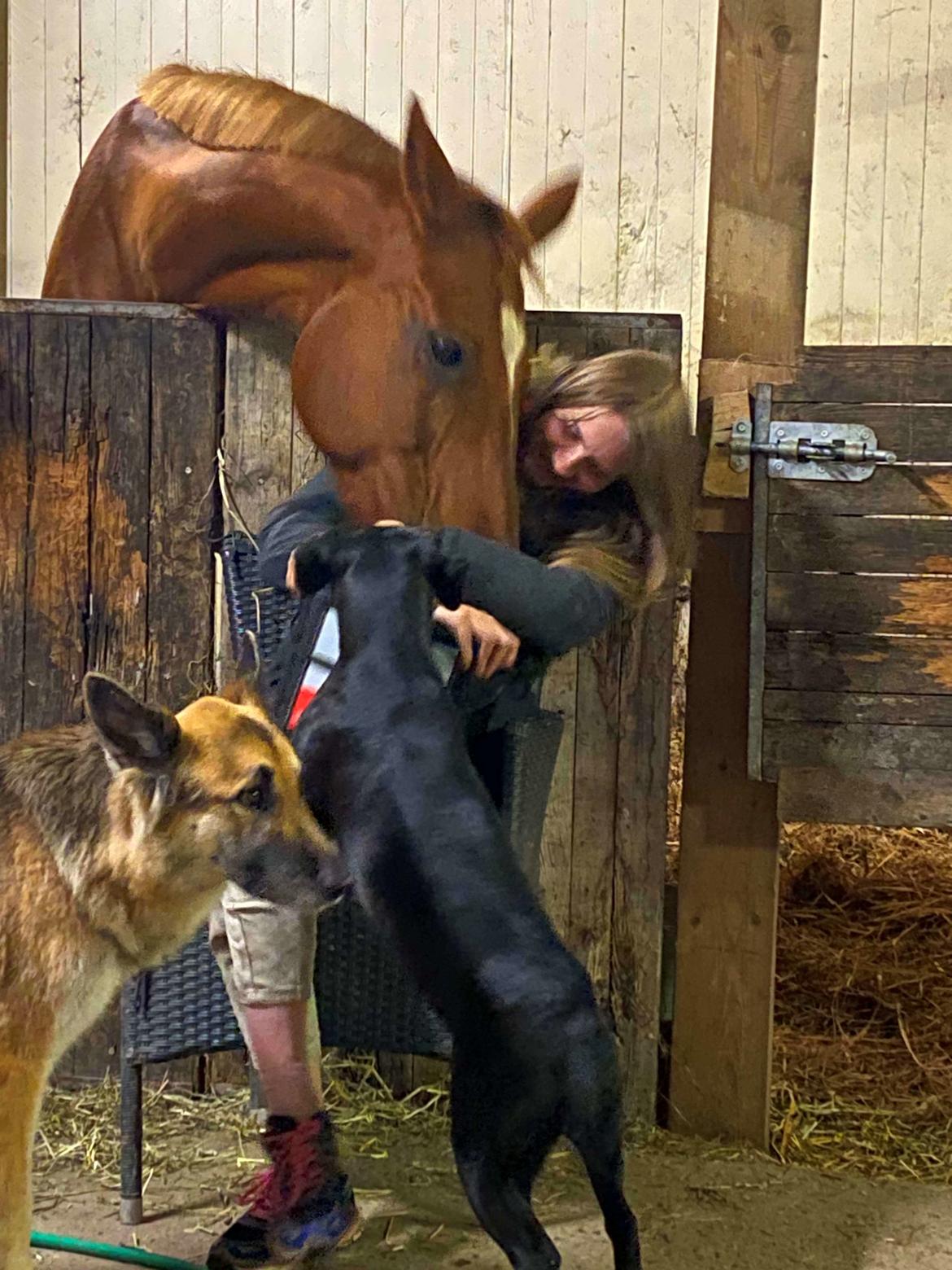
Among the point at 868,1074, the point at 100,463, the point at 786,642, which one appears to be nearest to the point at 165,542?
the point at 100,463

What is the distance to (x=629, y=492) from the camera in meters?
2.21

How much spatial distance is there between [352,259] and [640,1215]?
212 centimetres

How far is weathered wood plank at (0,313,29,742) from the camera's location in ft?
8.63

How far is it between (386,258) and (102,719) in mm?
994

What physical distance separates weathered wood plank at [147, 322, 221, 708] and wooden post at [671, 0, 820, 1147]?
1.15 meters

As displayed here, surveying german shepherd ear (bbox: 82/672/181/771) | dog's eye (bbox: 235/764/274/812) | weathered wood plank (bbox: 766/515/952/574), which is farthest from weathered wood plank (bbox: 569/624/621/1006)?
german shepherd ear (bbox: 82/672/181/771)

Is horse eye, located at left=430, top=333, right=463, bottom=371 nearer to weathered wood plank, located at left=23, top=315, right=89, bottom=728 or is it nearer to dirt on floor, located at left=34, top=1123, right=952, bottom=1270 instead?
weathered wood plank, located at left=23, top=315, right=89, bottom=728

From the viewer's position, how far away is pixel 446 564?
2.05 metres

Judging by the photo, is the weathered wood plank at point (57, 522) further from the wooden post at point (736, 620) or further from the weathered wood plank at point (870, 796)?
the weathered wood plank at point (870, 796)

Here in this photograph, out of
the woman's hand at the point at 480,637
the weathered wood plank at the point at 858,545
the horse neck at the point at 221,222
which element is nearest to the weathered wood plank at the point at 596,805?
the weathered wood plank at the point at 858,545

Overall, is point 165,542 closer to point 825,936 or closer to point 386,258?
point 386,258

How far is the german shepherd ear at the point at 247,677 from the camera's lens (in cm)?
206

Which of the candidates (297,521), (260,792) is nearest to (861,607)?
(297,521)

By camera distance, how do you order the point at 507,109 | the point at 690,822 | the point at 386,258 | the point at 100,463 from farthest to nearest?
the point at 507,109 → the point at 690,822 → the point at 100,463 → the point at 386,258
